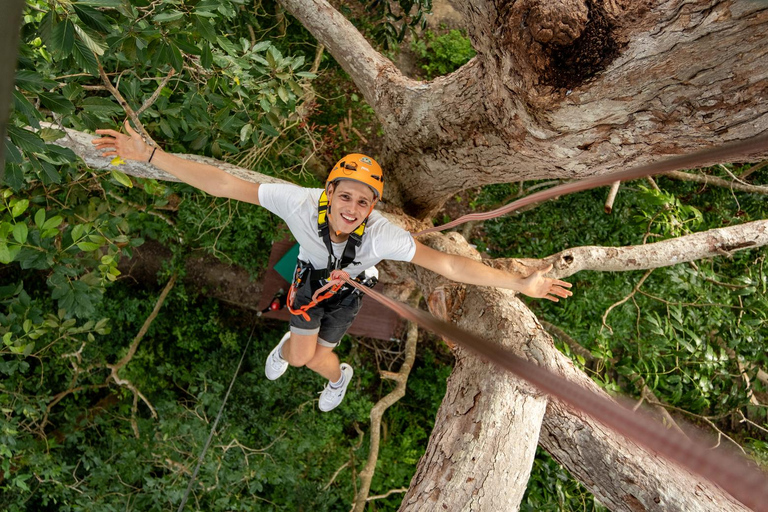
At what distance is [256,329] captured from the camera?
442 centimetres

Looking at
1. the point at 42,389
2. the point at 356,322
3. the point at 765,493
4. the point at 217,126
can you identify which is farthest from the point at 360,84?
the point at 42,389

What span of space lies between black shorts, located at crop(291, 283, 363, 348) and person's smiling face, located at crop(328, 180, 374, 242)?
527 mm

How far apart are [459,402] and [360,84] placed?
1832 mm

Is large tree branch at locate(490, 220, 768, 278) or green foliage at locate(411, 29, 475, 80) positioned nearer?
large tree branch at locate(490, 220, 768, 278)

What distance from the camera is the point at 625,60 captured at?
1.20 metres

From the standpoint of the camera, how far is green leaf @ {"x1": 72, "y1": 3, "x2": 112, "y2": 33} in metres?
1.42

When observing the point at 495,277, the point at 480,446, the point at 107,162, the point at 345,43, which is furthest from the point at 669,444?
the point at 345,43

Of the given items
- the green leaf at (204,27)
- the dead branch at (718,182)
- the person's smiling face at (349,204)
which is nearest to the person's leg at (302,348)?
the person's smiling face at (349,204)

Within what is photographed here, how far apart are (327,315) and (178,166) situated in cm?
118

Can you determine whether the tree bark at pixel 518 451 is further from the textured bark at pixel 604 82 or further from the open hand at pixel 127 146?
the open hand at pixel 127 146

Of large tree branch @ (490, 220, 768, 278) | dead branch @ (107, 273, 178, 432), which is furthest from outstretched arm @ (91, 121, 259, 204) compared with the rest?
dead branch @ (107, 273, 178, 432)

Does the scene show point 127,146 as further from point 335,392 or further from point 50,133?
point 335,392

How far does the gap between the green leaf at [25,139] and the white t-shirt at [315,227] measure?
0.84 metres

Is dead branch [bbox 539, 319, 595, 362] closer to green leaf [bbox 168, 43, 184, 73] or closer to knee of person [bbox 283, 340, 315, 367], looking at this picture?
knee of person [bbox 283, 340, 315, 367]
